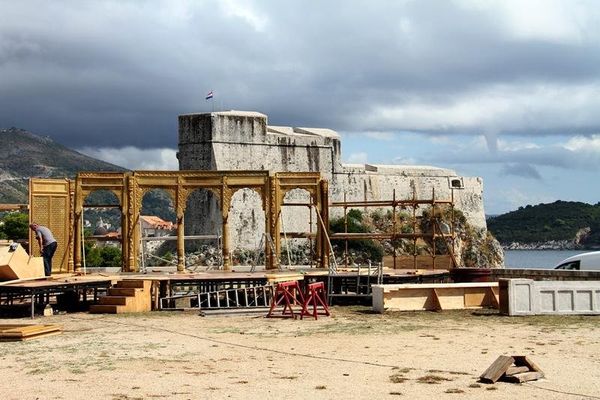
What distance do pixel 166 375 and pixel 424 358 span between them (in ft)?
13.8

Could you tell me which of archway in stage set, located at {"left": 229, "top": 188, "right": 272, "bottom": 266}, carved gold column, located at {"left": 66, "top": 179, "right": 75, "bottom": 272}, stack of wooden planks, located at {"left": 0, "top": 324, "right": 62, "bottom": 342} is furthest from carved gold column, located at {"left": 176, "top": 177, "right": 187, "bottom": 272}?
archway in stage set, located at {"left": 229, "top": 188, "right": 272, "bottom": 266}

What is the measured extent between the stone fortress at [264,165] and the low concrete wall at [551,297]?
38.2m

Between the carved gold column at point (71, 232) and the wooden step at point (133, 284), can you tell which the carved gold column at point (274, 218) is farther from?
the carved gold column at point (71, 232)

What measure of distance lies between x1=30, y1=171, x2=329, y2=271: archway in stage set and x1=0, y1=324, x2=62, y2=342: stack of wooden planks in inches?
430

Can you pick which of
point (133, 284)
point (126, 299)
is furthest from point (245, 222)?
point (126, 299)

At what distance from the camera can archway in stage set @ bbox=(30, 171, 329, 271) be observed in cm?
2855

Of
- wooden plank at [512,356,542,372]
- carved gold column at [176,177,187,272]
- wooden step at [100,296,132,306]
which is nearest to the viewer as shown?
wooden plank at [512,356,542,372]

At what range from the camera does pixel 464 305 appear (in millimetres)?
23078

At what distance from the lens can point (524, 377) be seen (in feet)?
38.4

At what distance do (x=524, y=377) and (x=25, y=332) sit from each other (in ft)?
32.0

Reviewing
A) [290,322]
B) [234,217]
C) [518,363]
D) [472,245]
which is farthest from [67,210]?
[472,245]

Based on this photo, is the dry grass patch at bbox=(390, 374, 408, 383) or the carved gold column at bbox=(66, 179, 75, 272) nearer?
the dry grass patch at bbox=(390, 374, 408, 383)

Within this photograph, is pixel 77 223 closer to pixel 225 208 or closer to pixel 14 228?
pixel 225 208

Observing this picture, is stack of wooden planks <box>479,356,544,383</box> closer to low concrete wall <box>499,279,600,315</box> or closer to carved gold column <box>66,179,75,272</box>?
low concrete wall <box>499,279,600,315</box>
